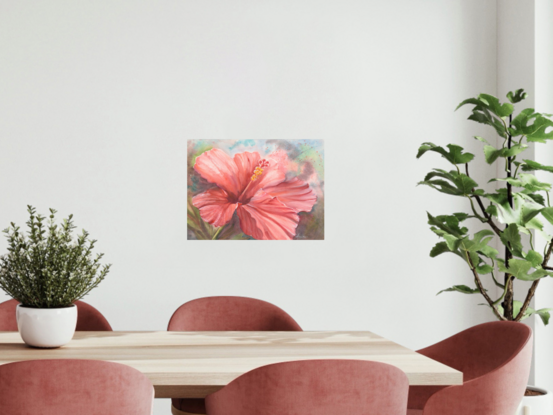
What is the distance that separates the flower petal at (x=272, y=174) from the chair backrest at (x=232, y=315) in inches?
34.6

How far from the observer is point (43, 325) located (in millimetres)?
1847

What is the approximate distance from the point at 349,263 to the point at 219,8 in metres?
1.77

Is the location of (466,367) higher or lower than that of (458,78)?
lower

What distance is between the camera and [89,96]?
3373 millimetres

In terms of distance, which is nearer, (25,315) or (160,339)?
(25,315)

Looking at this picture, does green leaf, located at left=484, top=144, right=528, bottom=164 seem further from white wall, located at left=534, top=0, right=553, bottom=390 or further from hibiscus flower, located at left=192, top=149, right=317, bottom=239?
hibiscus flower, located at left=192, top=149, right=317, bottom=239

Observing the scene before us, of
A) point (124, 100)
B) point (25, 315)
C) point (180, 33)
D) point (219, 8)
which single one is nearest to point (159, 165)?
point (124, 100)

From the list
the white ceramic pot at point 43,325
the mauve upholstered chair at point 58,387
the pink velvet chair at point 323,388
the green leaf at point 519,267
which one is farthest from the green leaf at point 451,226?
the mauve upholstered chair at point 58,387

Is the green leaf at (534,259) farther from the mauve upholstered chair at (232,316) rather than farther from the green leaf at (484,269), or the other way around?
the mauve upholstered chair at (232,316)

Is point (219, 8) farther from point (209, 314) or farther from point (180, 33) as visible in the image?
point (209, 314)

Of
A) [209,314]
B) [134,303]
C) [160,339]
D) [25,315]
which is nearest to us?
[25,315]

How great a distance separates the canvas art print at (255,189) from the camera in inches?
134

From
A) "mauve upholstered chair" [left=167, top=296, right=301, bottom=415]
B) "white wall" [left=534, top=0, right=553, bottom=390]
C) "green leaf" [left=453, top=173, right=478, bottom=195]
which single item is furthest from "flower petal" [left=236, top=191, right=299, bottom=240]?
"white wall" [left=534, top=0, right=553, bottom=390]

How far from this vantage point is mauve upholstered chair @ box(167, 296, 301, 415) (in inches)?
104
